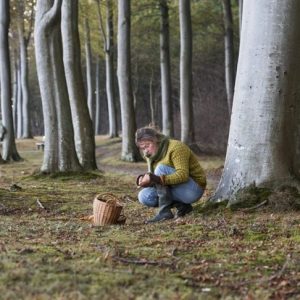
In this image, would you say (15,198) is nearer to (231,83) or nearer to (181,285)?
(181,285)

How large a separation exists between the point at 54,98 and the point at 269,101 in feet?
25.9

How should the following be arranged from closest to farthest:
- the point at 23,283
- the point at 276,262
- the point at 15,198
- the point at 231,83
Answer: the point at 23,283
the point at 276,262
the point at 15,198
the point at 231,83

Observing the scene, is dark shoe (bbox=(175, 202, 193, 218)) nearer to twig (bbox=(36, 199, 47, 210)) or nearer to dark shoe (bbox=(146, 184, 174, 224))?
dark shoe (bbox=(146, 184, 174, 224))

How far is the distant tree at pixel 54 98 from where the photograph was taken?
14.0 meters

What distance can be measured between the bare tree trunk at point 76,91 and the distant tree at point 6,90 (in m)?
5.58

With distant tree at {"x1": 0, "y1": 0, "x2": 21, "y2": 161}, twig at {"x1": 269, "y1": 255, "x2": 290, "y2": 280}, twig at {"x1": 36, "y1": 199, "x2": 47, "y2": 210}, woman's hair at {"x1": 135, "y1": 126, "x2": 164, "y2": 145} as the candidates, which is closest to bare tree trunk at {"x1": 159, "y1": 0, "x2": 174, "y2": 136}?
distant tree at {"x1": 0, "y1": 0, "x2": 21, "y2": 161}

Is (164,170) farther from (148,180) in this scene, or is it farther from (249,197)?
(249,197)

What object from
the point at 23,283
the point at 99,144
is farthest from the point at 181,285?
the point at 99,144

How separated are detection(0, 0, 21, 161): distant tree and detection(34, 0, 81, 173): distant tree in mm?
7940

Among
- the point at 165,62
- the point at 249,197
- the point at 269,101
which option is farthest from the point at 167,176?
the point at 165,62

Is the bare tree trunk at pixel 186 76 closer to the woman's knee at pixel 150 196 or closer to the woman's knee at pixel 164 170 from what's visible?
the woman's knee at pixel 150 196

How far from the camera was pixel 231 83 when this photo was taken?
24.2 meters

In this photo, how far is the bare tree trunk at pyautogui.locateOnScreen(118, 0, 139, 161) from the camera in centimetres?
2183

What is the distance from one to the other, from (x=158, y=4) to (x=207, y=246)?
22659 millimetres
